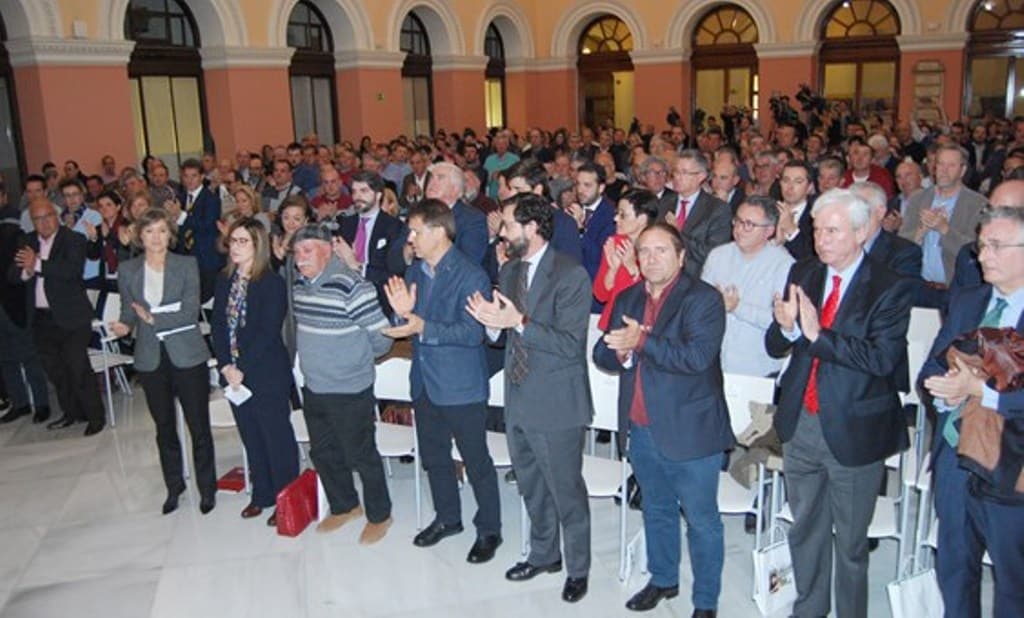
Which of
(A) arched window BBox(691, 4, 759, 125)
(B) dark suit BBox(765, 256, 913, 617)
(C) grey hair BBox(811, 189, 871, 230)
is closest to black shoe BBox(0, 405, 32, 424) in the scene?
(B) dark suit BBox(765, 256, 913, 617)

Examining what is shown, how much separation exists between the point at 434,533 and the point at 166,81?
10194 millimetres

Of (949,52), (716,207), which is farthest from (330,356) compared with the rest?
(949,52)

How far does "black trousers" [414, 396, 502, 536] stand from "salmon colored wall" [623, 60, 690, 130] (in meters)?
15.5

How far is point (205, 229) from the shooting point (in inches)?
290

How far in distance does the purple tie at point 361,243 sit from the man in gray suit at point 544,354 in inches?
83.7

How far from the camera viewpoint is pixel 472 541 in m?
4.62

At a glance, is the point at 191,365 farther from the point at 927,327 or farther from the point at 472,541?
the point at 927,327

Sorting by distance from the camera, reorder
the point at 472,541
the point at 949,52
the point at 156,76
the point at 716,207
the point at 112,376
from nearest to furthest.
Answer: the point at 472,541, the point at 716,207, the point at 112,376, the point at 156,76, the point at 949,52

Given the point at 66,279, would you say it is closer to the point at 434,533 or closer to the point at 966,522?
the point at 434,533

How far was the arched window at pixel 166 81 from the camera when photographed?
1226cm


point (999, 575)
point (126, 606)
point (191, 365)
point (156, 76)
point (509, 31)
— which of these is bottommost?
point (126, 606)

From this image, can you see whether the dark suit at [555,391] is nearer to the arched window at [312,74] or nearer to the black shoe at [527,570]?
the black shoe at [527,570]

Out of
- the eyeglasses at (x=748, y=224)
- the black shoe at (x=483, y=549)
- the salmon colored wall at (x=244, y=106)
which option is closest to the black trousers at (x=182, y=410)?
the black shoe at (x=483, y=549)

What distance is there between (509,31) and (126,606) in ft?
56.0
